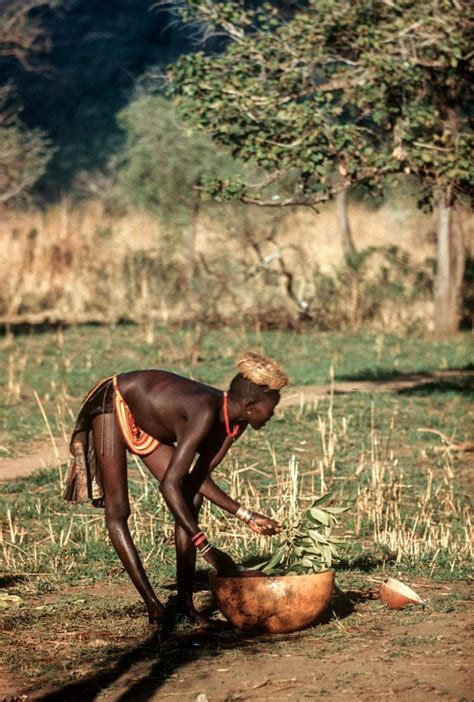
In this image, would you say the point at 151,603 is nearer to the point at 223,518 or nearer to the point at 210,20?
the point at 223,518

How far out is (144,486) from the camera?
30.3ft

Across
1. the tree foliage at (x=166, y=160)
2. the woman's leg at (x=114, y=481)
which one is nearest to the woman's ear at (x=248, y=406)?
the woman's leg at (x=114, y=481)

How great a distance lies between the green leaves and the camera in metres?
5.70

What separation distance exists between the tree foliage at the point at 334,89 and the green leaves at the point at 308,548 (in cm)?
507

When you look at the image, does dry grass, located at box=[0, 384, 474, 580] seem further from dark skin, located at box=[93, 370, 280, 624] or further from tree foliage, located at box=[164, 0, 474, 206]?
tree foliage, located at box=[164, 0, 474, 206]

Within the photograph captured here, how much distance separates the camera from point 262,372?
5.26 metres

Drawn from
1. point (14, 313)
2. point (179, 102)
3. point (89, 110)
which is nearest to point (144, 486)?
point (179, 102)

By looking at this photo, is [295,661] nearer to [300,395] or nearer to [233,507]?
[233,507]

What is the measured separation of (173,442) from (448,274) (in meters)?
14.6

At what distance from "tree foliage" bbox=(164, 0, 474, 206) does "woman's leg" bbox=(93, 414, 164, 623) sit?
5264mm

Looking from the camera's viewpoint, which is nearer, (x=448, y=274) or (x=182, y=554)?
(x=182, y=554)

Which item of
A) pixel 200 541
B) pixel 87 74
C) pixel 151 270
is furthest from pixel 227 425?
pixel 87 74

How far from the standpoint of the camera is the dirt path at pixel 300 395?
10.1m

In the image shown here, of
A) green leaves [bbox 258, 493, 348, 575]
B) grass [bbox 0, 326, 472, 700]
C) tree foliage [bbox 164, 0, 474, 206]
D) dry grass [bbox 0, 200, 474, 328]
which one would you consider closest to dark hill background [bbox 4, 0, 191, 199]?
dry grass [bbox 0, 200, 474, 328]
